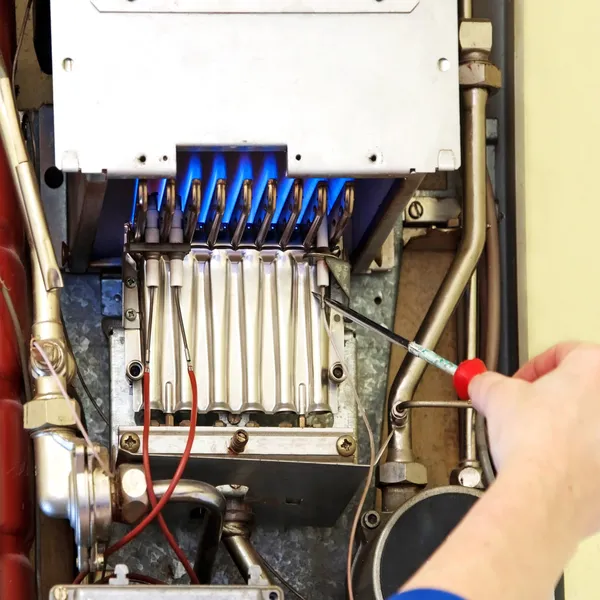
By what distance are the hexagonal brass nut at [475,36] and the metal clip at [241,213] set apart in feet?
1.07

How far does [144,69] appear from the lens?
46.2 inches

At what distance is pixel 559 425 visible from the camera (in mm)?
798

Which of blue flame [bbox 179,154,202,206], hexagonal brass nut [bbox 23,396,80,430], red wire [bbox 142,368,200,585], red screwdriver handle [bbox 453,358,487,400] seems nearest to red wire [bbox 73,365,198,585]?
red wire [bbox 142,368,200,585]

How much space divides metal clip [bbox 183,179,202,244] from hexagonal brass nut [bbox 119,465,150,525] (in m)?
0.32

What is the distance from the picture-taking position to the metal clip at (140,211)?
1.24m

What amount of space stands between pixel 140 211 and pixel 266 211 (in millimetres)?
144

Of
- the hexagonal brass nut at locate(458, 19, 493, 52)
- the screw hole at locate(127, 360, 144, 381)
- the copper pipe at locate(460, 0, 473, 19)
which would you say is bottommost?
the screw hole at locate(127, 360, 144, 381)

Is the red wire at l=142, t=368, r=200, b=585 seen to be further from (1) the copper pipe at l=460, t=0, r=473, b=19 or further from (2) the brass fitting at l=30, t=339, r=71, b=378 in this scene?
(1) the copper pipe at l=460, t=0, r=473, b=19

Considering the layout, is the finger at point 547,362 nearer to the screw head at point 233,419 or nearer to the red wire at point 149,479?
the red wire at point 149,479

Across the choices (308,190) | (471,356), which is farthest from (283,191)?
(471,356)

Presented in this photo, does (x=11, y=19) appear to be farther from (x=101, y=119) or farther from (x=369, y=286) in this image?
(x=369, y=286)

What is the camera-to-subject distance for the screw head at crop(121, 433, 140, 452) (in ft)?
4.16

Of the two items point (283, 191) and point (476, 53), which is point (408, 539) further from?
point (476, 53)

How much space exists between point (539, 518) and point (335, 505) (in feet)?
2.01
